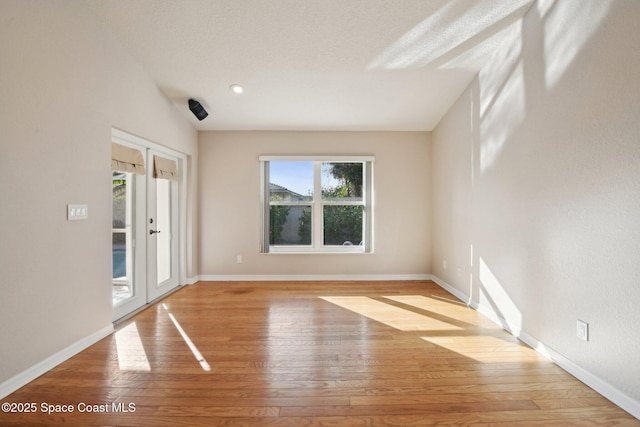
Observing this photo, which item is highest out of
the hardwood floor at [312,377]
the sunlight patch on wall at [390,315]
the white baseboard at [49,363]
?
the white baseboard at [49,363]

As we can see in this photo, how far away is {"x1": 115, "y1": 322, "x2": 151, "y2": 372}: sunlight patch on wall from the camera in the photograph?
2131 millimetres

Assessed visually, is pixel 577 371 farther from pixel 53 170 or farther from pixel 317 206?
pixel 53 170

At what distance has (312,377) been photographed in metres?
1.97

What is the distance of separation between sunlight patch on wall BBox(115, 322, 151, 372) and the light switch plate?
1109 millimetres

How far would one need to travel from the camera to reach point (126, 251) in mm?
3207

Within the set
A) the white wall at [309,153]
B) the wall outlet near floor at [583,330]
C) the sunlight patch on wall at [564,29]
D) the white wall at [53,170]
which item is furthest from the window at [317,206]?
the wall outlet near floor at [583,330]

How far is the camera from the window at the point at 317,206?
480 centimetres

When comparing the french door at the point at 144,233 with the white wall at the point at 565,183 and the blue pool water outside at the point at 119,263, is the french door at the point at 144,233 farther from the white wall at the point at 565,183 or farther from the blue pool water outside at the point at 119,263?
the white wall at the point at 565,183

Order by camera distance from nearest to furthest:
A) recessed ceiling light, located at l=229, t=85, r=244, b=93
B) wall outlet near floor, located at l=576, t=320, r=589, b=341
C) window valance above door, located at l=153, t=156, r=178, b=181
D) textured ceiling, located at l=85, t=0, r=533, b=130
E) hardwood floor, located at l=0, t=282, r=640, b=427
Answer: hardwood floor, located at l=0, t=282, r=640, b=427 < wall outlet near floor, located at l=576, t=320, r=589, b=341 < textured ceiling, located at l=85, t=0, r=533, b=130 < recessed ceiling light, located at l=229, t=85, r=244, b=93 < window valance above door, located at l=153, t=156, r=178, b=181

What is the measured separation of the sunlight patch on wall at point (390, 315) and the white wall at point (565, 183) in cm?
67

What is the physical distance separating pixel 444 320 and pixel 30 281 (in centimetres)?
348

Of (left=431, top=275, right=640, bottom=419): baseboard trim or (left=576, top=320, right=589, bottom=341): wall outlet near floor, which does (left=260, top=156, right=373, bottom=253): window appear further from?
(left=576, top=320, right=589, bottom=341): wall outlet near floor

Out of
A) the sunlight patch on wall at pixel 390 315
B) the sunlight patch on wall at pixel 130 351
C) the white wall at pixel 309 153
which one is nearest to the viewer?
the sunlight patch on wall at pixel 130 351

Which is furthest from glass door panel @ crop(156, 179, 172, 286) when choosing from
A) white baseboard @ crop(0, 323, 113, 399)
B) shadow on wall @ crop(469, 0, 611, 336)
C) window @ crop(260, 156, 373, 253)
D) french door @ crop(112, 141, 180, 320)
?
shadow on wall @ crop(469, 0, 611, 336)
